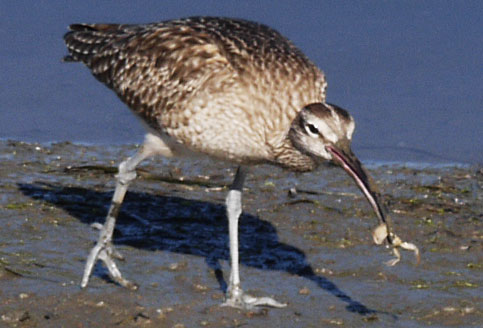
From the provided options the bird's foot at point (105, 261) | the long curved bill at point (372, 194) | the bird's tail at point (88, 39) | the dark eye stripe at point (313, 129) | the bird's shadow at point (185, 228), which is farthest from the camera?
the bird's tail at point (88, 39)

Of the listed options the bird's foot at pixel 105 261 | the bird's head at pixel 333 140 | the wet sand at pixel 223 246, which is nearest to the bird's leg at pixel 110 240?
the bird's foot at pixel 105 261

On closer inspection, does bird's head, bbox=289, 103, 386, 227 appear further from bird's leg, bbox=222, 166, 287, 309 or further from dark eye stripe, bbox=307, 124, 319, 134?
bird's leg, bbox=222, 166, 287, 309

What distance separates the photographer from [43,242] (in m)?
9.07

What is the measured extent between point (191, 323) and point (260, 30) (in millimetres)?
2706

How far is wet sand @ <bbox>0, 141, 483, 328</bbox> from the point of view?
25.2 ft

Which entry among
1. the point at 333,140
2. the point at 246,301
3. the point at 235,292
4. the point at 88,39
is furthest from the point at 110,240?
the point at 333,140

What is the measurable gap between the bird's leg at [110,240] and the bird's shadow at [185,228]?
0.73 m

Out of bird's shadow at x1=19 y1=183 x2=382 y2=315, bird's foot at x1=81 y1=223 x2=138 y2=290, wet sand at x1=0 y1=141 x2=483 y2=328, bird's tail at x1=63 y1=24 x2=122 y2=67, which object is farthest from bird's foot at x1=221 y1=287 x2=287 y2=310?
bird's tail at x1=63 y1=24 x2=122 y2=67

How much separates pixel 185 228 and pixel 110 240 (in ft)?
5.46

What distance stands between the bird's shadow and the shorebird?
2.38 ft

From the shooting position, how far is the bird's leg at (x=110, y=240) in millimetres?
8141

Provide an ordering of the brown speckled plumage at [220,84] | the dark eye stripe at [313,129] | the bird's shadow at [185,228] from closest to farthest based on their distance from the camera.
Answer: the dark eye stripe at [313,129], the brown speckled plumage at [220,84], the bird's shadow at [185,228]

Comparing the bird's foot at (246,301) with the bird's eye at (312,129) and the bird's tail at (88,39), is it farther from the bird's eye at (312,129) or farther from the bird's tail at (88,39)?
the bird's tail at (88,39)

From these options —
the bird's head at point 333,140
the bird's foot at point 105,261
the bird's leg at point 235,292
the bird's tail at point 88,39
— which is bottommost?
the bird's foot at point 105,261
